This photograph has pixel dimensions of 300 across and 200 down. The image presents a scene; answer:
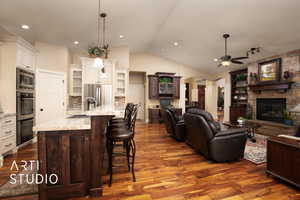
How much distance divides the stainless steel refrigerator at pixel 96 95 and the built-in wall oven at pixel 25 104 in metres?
1.42

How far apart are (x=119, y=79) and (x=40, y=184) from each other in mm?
4457

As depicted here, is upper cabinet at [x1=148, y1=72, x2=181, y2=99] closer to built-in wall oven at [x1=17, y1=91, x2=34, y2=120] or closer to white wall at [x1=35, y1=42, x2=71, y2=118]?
white wall at [x1=35, y1=42, x2=71, y2=118]

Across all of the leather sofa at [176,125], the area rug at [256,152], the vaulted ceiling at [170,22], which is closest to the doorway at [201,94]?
the vaulted ceiling at [170,22]

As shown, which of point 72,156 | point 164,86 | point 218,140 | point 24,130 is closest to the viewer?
point 72,156

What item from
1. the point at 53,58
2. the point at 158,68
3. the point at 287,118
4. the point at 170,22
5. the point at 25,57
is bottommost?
the point at 287,118

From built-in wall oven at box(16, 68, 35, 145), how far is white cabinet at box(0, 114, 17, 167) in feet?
0.50

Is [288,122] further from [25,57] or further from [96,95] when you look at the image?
[25,57]

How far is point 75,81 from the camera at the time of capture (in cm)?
494

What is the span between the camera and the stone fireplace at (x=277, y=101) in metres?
4.16

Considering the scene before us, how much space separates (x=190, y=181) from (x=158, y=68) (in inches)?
244

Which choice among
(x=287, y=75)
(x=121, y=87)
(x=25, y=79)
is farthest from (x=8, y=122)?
(x=287, y=75)

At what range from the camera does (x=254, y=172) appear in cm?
238

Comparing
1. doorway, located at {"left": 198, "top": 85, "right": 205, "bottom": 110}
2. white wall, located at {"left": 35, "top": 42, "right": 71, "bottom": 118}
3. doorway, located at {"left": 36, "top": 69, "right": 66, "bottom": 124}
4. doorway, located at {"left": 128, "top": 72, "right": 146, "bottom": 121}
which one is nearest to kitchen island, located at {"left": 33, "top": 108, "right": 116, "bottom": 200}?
doorway, located at {"left": 36, "top": 69, "right": 66, "bottom": 124}

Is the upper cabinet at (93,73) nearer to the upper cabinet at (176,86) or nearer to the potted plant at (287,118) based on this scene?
the upper cabinet at (176,86)
